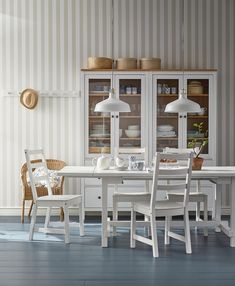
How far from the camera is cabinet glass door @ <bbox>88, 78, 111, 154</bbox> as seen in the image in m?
7.11

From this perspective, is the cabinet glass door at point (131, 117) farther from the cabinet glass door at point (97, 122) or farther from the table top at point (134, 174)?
the table top at point (134, 174)

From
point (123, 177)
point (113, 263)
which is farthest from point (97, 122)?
point (113, 263)

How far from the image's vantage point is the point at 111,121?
7141 millimetres

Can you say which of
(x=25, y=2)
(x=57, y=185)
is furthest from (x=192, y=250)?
(x=25, y=2)

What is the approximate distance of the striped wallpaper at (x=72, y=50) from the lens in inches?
291

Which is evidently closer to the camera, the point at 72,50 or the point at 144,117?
the point at 144,117

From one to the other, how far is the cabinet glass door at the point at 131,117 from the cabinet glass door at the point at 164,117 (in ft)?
0.75

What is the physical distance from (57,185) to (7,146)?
1023 mm

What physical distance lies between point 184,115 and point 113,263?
116 inches

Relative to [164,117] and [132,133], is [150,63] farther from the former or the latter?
[132,133]

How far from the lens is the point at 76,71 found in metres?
7.42

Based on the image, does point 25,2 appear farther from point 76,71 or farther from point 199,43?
point 199,43

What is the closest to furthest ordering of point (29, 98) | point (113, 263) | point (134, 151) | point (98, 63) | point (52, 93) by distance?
point (113, 263) → point (134, 151) → point (98, 63) → point (29, 98) → point (52, 93)

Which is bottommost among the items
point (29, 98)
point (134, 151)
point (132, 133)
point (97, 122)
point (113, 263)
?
point (113, 263)
